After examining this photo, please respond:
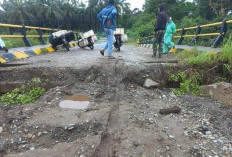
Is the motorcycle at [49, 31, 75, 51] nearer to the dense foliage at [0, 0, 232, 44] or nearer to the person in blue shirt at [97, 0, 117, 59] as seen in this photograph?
the person in blue shirt at [97, 0, 117, 59]

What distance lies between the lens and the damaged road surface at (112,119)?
6.40 ft

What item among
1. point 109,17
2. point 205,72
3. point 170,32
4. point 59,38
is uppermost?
point 109,17

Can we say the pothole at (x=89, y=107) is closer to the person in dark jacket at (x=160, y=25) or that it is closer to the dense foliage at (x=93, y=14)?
the person in dark jacket at (x=160, y=25)

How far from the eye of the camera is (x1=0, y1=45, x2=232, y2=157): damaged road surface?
1.95 m

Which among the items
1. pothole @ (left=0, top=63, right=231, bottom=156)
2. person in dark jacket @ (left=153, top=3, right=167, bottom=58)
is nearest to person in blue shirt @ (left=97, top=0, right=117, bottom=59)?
person in dark jacket @ (left=153, top=3, right=167, bottom=58)

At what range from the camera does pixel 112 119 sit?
8.03ft

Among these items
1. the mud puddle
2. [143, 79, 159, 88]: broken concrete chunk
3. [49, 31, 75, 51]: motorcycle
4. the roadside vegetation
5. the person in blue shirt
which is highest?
the person in blue shirt

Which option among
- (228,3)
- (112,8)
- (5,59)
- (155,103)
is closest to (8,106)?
(155,103)

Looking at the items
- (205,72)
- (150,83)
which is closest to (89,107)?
(150,83)

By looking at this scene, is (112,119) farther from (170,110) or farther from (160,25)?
(160,25)

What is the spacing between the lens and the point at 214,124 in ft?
7.85

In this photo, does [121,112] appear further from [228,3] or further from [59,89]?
[228,3]

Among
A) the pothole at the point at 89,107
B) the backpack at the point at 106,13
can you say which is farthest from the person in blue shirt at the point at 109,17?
the pothole at the point at 89,107

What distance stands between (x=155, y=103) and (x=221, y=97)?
109cm
